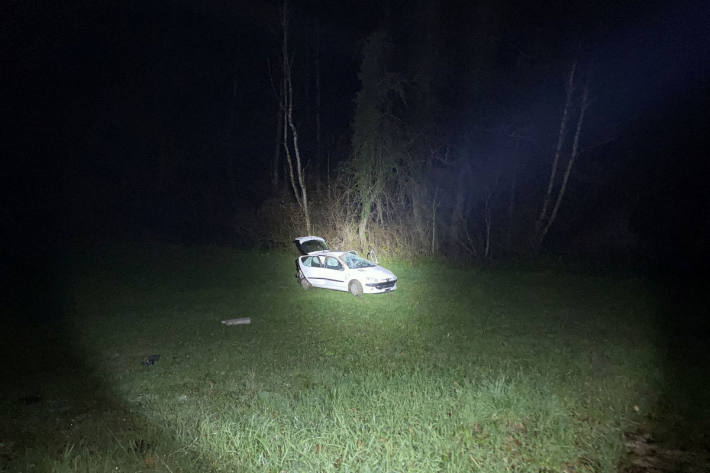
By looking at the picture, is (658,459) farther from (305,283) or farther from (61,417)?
(305,283)

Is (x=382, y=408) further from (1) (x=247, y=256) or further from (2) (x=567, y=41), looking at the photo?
(2) (x=567, y=41)

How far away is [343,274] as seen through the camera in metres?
15.4

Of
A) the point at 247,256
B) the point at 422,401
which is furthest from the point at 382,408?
the point at 247,256

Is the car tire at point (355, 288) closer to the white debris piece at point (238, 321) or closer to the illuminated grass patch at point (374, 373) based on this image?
the illuminated grass patch at point (374, 373)

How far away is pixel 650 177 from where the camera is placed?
81.0 feet

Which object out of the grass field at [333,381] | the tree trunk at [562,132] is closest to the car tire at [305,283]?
the grass field at [333,381]

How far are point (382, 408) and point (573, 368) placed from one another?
3.80 meters

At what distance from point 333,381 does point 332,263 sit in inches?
310

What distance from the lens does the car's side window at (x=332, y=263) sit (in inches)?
617

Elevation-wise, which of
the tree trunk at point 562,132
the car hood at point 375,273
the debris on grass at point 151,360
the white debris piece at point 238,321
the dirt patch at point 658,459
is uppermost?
the tree trunk at point 562,132

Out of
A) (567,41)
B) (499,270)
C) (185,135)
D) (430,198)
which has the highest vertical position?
(567,41)

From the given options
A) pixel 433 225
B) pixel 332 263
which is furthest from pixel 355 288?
pixel 433 225

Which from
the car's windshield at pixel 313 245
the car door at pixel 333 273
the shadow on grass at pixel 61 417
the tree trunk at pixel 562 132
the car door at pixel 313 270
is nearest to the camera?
the shadow on grass at pixel 61 417

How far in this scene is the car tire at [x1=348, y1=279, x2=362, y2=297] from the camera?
49.5ft
